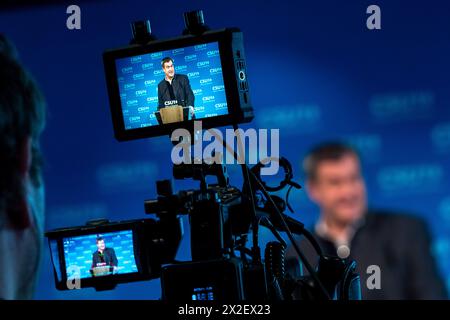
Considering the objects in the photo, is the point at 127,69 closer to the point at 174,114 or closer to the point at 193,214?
the point at 174,114

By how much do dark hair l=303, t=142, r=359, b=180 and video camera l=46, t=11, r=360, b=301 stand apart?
4.17 feet

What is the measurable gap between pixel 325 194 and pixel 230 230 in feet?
4.49

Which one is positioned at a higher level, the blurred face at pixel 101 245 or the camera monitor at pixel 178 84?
the camera monitor at pixel 178 84

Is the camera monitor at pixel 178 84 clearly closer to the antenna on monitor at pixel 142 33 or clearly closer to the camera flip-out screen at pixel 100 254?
the antenna on monitor at pixel 142 33

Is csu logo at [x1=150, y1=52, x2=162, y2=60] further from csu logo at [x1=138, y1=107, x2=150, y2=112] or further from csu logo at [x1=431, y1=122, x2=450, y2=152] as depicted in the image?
csu logo at [x1=431, y1=122, x2=450, y2=152]

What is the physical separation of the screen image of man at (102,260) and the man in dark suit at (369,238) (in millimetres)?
1177

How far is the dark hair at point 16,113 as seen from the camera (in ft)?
4.47

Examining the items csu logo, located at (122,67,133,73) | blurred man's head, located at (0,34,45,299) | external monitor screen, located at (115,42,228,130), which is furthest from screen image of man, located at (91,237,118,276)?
csu logo, located at (122,67,133,73)

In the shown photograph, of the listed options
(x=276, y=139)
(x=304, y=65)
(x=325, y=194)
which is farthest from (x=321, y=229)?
(x=304, y=65)

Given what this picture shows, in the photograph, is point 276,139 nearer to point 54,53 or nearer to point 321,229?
point 321,229

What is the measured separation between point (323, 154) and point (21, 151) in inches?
73.1

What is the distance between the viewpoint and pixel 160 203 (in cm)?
173

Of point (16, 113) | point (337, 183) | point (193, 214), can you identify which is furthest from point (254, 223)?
point (337, 183)

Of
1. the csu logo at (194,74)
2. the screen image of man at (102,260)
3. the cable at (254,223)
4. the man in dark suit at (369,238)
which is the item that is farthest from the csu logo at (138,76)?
the man in dark suit at (369,238)
